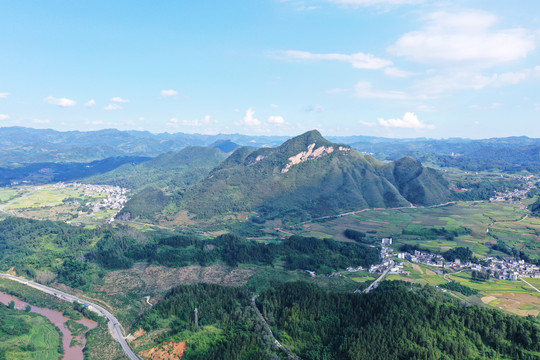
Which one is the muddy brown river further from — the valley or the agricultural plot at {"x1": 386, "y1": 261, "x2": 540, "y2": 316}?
the agricultural plot at {"x1": 386, "y1": 261, "x2": 540, "y2": 316}

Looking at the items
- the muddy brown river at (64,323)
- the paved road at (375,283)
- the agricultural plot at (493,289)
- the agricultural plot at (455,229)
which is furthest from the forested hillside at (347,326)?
the agricultural plot at (455,229)

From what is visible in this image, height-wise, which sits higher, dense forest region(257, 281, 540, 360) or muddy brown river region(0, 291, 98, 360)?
dense forest region(257, 281, 540, 360)

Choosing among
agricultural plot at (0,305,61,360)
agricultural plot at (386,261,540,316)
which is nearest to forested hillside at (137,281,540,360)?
agricultural plot at (386,261,540,316)

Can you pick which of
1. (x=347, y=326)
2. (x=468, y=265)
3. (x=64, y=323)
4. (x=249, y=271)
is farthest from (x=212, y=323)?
(x=468, y=265)

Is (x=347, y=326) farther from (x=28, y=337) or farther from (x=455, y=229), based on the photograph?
(x=455, y=229)

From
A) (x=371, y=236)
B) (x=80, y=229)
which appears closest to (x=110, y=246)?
(x=80, y=229)

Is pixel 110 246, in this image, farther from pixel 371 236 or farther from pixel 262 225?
pixel 371 236

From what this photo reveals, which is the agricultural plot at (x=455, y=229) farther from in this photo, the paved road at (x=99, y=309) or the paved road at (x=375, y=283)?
the paved road at (x=99, y=309)
